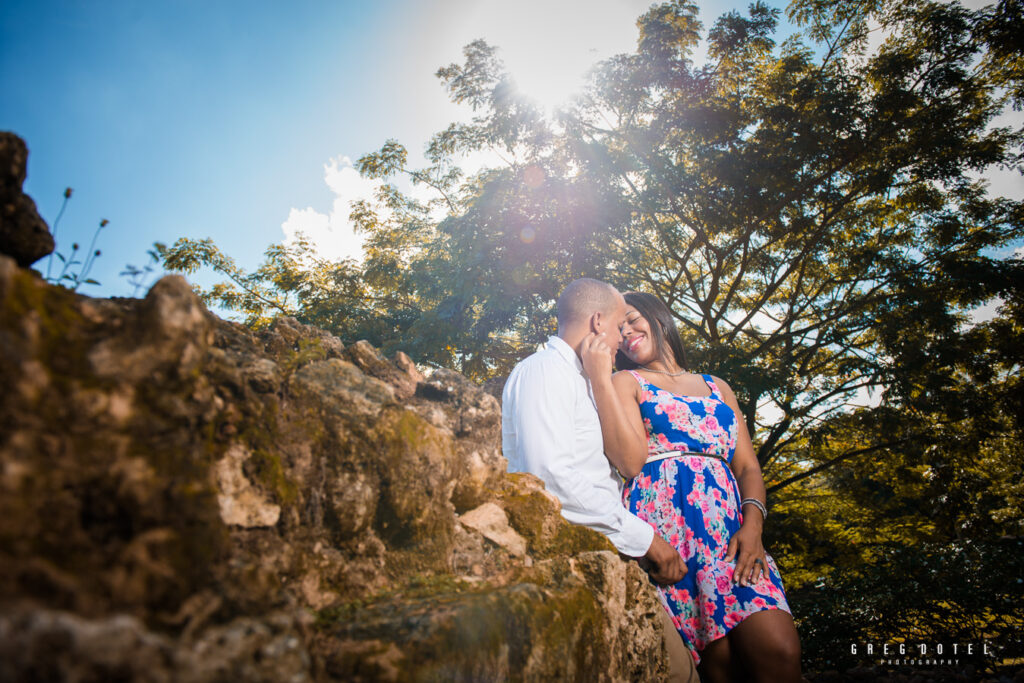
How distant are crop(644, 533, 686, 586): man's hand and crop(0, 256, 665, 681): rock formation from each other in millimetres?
449

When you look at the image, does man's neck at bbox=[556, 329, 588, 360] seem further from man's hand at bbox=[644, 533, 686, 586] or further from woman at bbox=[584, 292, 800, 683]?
man's hand at bbox=[644, 533, 686, 586]

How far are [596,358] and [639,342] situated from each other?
0.94m

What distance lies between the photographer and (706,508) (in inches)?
106

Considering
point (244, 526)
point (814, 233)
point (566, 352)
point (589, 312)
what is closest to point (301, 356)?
point (244, 526)

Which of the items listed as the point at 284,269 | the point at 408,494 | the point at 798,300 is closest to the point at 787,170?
the point at 798,300

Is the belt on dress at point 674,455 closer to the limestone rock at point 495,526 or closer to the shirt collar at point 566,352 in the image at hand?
the shirt collar at point 566,352

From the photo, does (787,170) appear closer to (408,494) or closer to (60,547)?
(408,494)

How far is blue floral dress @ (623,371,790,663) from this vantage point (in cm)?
245

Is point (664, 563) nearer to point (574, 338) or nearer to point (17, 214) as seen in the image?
point (574, 338)

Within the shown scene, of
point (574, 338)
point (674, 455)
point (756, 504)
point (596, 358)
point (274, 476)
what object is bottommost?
point (274, 476)

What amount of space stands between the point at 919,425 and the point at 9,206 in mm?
12672

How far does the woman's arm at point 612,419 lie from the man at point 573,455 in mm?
29

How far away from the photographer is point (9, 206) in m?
1.25

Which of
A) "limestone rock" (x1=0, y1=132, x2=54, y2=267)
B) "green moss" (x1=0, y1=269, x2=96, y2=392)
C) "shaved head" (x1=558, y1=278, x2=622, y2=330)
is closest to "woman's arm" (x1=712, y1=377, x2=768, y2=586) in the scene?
"shaved head" (x1=558, y1=278, x2=622, y2=330)
